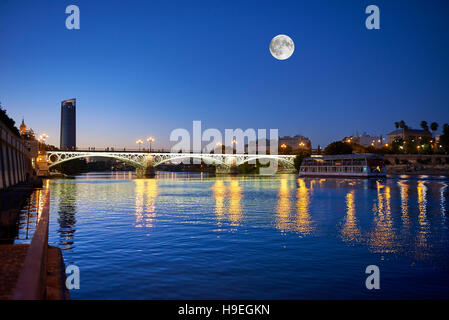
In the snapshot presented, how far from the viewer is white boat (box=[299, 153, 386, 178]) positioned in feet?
338

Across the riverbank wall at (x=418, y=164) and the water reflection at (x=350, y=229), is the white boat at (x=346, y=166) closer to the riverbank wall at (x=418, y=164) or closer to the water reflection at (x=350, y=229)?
the riverbank wall at (x=418, y=164)

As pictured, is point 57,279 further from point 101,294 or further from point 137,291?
point 137,291

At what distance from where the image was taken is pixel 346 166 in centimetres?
10862

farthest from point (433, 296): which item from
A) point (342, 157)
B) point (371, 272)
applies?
point (342, 157)

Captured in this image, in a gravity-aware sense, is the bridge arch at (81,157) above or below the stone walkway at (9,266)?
above

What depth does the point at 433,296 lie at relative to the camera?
450 inches

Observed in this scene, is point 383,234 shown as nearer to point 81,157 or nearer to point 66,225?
point 66,225

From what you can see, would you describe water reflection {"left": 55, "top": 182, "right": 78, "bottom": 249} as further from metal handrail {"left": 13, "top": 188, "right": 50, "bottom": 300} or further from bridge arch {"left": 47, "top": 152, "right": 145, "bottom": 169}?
bridge arch {"left": 47, "top": 152, "right": 145, "bottom": 169}

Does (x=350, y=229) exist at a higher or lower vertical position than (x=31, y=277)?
lower

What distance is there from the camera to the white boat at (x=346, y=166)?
338ft

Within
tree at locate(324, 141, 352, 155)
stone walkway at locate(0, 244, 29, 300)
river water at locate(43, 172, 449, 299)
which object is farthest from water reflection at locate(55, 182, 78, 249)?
tree at locate(324, 141, 352, 155)

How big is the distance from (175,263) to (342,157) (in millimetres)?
99253

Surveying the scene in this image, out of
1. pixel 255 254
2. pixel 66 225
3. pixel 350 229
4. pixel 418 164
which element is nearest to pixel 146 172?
pixel 66 225

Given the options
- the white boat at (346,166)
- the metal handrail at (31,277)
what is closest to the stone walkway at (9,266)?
the metal handrail at (31,277)
